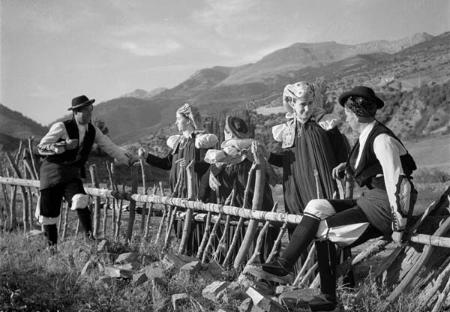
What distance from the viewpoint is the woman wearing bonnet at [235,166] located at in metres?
4.84

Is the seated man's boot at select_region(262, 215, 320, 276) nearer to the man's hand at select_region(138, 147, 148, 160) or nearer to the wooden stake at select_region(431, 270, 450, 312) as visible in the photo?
the wooden stake at select_region(431, 270, 450, 312)

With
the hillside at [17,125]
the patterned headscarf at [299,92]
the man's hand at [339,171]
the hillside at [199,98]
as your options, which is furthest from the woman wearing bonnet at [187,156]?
the hillside at [199,98]

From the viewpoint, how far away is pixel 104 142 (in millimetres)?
5406

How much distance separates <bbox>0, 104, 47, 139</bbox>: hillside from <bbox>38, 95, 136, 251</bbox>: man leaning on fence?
26759mm

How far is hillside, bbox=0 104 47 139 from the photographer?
30805 mm

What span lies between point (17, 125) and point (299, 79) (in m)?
76.8

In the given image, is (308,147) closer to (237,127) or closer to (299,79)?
(237,127)

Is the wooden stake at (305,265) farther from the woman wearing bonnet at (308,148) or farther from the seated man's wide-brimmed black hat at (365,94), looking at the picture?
the seated man's wide-brimmed black hat at (365,94)

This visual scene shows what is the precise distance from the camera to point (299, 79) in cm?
10206

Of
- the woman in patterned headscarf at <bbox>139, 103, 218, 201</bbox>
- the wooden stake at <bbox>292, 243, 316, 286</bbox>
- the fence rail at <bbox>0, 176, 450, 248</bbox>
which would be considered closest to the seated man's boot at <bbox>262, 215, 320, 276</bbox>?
the fence rail at <bbox>0, 176, 450, 248</bbox>

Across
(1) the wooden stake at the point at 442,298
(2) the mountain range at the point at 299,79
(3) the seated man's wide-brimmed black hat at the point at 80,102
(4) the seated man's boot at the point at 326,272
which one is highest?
(2) the mountain range at the point at 299,79

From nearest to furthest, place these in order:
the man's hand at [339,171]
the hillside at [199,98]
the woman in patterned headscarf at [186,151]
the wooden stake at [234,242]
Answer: the man's hand at [339,171] → the wooden stake at [234,242] → the woman in patterned headscarf at [186,151] → the hillside at [199,98]

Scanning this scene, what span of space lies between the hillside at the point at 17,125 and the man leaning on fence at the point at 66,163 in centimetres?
2676

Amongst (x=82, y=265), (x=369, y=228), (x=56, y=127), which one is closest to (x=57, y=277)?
(x=82, y=265)
